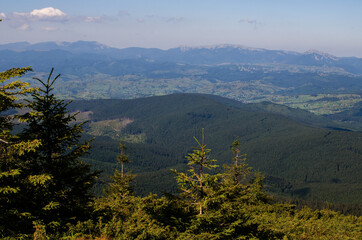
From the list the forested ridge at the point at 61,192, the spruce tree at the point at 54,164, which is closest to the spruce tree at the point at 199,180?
the forested ridge at the point at 61,192

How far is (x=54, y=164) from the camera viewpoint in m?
18.9

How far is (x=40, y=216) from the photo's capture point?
1795 cm

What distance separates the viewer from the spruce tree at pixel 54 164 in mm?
18031

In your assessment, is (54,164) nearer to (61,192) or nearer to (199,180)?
(61,192)

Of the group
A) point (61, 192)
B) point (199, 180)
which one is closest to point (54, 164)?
point (61, 192)

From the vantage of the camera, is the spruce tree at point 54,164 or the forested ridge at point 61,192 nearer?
the forested ridge at point 61,192

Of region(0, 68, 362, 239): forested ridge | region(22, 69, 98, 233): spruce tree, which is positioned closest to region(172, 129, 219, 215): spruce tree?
region(0, 68, 362, 239): forested ridge

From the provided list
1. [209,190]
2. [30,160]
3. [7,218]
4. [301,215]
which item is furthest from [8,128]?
[301,215]

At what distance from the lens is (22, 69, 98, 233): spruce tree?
59.2 ft

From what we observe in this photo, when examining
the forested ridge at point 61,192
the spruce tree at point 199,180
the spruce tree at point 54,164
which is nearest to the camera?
the forested ridge at point 61,192

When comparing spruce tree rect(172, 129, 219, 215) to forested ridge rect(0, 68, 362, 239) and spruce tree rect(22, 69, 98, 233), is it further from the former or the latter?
spruce tree rect(22, 69, 98, 233)

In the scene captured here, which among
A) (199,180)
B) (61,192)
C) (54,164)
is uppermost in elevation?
(54,164)

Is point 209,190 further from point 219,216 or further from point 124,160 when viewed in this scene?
point 124,160

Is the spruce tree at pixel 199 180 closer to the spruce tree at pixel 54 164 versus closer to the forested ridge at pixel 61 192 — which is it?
the forested ridge at pixel 61 192
